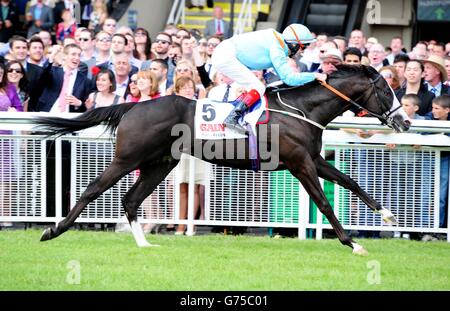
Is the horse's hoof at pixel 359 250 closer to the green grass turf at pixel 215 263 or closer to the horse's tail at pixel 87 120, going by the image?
the green grass turf at pixel 215 263

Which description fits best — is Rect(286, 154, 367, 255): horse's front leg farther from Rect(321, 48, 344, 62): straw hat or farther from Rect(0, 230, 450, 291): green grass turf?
Rect(321, 48, 344, 62): straw hat

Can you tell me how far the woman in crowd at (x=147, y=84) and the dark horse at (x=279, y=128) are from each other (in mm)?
1388

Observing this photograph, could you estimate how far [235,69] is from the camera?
9195 mm

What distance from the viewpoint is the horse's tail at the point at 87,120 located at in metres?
9.37

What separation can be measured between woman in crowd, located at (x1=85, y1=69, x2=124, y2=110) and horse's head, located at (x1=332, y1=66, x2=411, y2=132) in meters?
2.91

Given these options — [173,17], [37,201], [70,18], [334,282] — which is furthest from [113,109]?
[173,17]

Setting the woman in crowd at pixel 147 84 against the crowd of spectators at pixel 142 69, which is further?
the crowd of spectators at pixel 142 69

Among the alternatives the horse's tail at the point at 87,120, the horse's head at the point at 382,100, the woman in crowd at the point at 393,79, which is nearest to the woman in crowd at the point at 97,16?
the woman in crowd at the point at 393,79

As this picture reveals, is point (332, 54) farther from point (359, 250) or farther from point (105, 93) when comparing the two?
point (359, 250)

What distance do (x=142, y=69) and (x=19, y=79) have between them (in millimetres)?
1557

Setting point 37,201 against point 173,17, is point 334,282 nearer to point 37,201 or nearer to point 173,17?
point 37,201

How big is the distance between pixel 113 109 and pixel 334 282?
2.82 meters

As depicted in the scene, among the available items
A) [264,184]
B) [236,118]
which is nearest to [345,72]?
[236,118]

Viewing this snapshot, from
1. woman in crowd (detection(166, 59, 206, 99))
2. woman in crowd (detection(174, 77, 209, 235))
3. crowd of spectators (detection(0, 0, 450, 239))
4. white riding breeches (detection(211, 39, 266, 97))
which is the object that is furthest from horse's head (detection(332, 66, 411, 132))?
woman in crowd (detection(166, 59, 206, 99))
